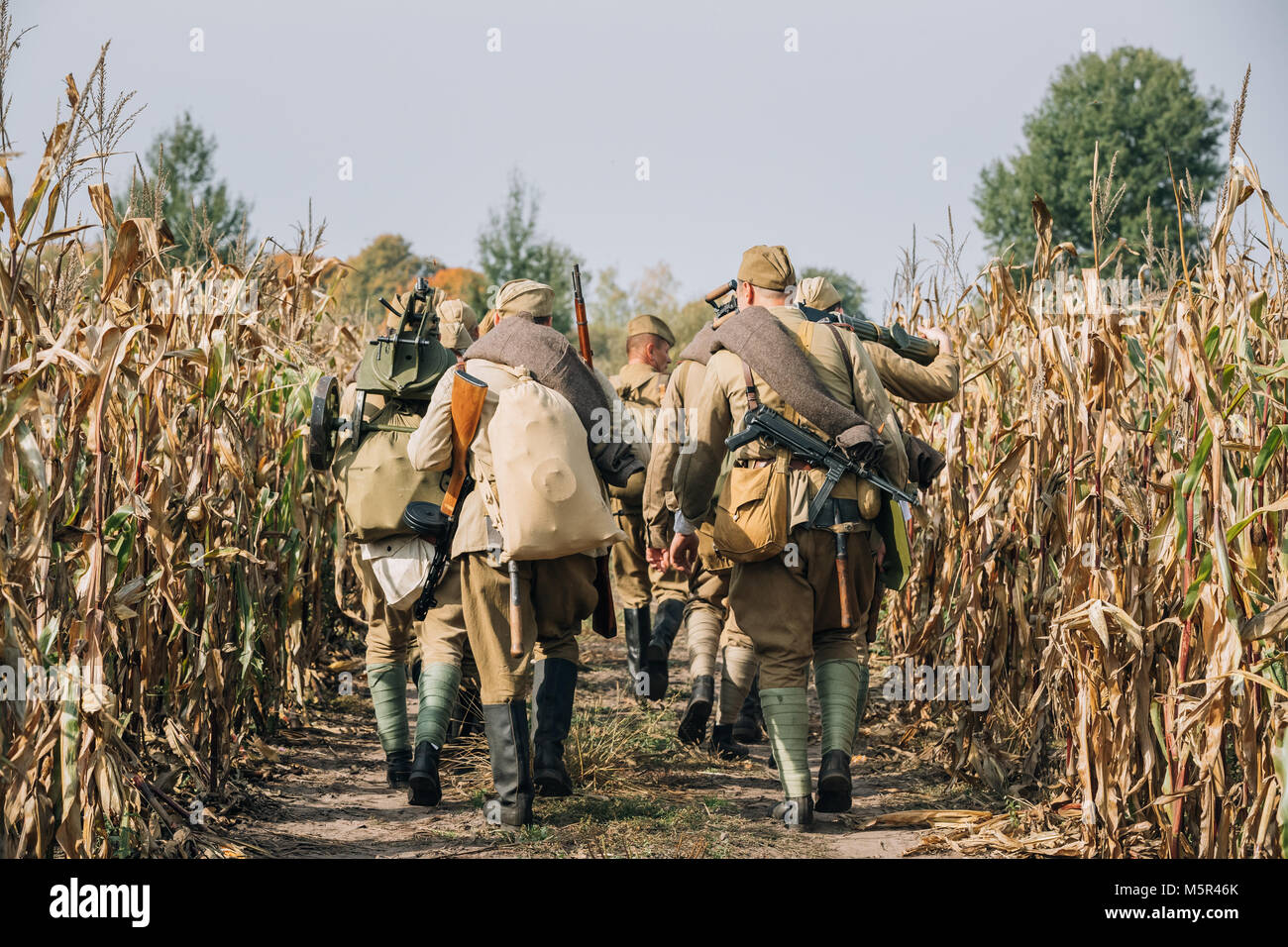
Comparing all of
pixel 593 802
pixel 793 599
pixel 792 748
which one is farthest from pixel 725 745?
pixel 793 599

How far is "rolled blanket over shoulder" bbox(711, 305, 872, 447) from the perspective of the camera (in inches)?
167

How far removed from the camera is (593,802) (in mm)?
4531

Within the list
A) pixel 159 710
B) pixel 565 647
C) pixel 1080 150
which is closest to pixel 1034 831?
pixel 565 647

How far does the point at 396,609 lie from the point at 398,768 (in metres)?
0.69

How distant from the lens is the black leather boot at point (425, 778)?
444 cm

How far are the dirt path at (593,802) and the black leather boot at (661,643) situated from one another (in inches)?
21.2

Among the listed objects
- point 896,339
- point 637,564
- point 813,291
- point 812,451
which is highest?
point 813,291

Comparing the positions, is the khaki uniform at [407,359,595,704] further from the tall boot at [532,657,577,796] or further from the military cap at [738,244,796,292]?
the military cap at [738,244,796,292]

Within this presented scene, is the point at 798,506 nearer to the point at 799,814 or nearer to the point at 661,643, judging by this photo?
the point at 799,814

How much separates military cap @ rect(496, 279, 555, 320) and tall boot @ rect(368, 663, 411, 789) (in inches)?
63.5

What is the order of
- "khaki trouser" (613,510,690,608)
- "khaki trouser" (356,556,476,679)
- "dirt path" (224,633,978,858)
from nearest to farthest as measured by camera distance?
1. "dirt path" (224,633,978,858)
2. "khaki trouser" (356,556,476,679)
3. "khaki trouser" (613,510,690,608)

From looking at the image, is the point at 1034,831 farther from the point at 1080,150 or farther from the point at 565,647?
the point at 1080,150

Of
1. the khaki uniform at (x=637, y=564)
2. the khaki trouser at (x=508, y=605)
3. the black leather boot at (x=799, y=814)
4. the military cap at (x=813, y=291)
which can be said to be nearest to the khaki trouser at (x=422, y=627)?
the khaki trouser at (x=508, y=605)

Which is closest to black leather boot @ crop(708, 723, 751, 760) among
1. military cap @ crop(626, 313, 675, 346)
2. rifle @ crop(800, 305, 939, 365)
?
rifle @ crop(800, 305, 939, 365)
